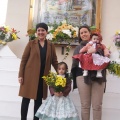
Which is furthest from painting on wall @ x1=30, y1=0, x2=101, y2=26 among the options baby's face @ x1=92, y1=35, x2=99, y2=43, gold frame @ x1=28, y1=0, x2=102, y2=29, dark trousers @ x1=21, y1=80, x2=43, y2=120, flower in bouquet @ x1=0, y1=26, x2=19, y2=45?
dark trousers @ x1=21, y1=80, x2=43, y2=120

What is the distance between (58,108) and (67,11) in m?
1.90

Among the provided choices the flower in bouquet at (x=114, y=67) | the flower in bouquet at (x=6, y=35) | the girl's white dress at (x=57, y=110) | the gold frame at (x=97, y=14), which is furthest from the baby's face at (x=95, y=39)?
the flower in bouquet at (x=6, y=35)

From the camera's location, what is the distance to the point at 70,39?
3.46 m

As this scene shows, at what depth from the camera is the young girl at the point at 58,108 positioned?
89.2 inches

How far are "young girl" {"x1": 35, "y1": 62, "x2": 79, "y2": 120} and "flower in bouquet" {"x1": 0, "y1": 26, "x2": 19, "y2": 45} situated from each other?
55.7 inches

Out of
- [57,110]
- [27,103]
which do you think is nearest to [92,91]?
[57,110]

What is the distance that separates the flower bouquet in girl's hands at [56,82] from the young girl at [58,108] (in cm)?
6

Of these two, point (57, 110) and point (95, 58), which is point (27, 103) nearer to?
point (57, 110)

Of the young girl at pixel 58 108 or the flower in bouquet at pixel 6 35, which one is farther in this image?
the flower in bouquet at pixel 6 35

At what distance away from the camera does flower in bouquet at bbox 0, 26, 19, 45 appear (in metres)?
3.43

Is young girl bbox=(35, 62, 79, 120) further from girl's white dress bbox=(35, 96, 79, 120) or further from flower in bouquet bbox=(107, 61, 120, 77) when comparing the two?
flower in bouquet bbox=(107, 61, 120, 77)

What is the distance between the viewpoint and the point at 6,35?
3.47 metres

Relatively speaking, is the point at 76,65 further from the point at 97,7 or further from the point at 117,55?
the point at 97,7

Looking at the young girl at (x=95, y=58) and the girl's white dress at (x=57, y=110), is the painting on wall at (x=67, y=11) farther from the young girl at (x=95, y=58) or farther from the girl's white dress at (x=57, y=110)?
the girl's white dress at (x=57, y=110)
